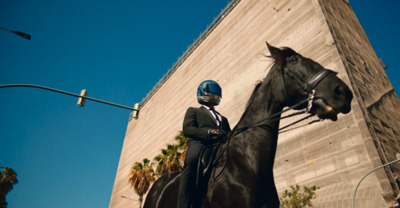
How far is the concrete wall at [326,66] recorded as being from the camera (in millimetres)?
10773

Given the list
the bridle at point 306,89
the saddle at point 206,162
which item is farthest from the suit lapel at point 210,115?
the bridle at point 306,89

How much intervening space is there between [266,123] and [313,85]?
67cm

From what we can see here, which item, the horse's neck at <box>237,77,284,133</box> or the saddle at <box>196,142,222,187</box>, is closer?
the horse's neck at <box>237,77,284,133</box>

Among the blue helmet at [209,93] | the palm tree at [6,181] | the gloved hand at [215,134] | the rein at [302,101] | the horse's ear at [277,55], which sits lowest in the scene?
the gloved hand at [215,134]

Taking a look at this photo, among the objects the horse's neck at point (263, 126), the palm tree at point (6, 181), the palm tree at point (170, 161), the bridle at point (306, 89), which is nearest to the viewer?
the bridle at point (306, 89)

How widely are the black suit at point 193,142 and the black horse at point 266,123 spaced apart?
8.9 inches

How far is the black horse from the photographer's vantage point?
2.38 m

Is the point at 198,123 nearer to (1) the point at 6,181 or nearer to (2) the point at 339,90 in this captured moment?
(2) the point at 339,90

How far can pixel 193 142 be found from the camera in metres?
3.28

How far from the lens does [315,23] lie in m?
16.0

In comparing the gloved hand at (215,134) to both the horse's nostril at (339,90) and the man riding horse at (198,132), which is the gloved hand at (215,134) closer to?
the man riding horse at (198,132)

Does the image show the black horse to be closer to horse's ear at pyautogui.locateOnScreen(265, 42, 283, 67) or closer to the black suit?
horse's ear at pyautogui.locateOnScreen(265, 42, 283, 67)

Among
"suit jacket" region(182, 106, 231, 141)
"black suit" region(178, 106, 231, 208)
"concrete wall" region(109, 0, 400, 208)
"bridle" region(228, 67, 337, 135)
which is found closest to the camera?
"bridle" region(228, 67, 337, 135)

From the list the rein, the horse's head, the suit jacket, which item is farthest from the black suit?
the horse's head
